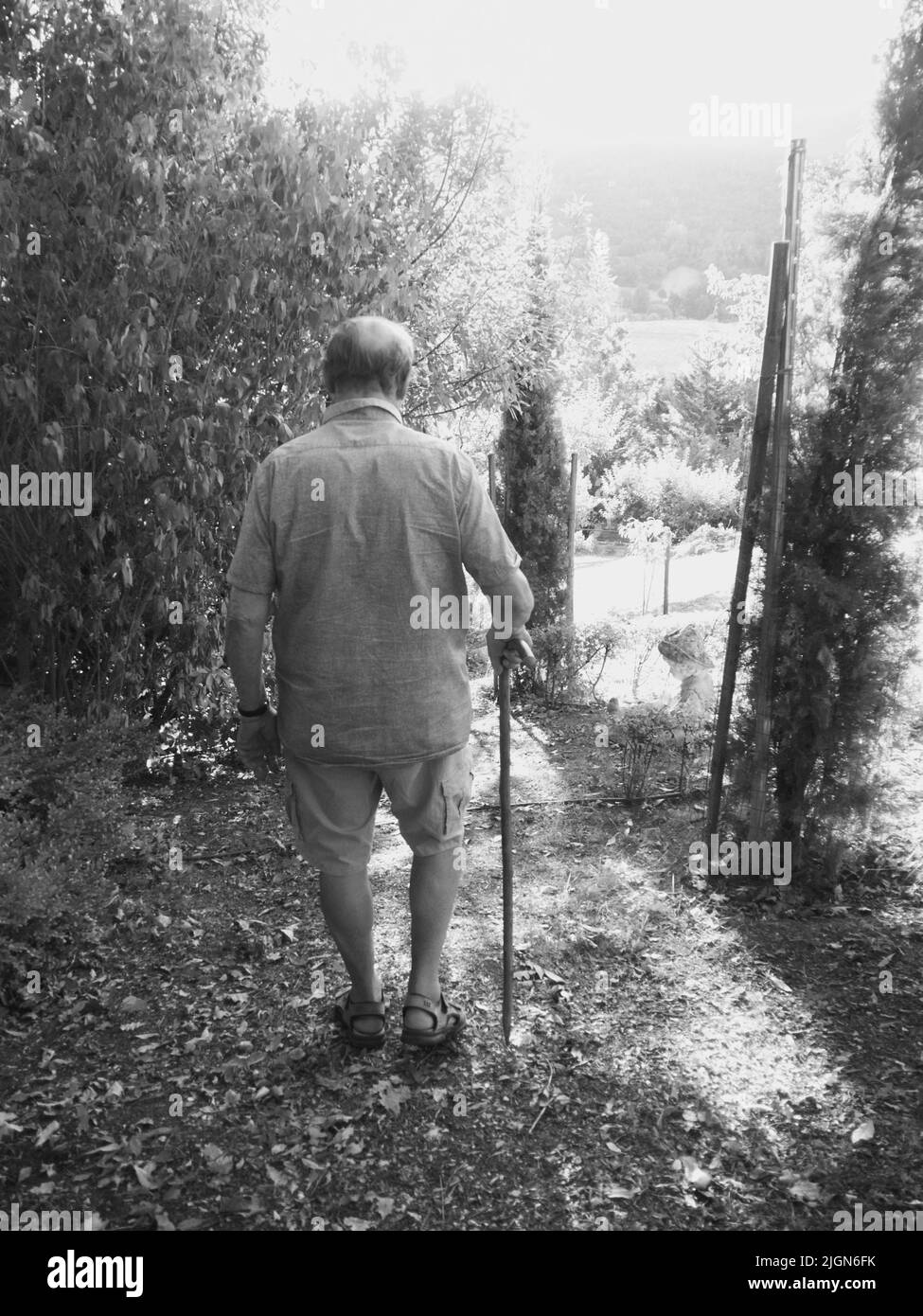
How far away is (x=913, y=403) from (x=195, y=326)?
10.4 ft

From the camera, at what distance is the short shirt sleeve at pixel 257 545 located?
2.41m

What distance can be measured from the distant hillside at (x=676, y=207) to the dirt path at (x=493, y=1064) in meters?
66.8

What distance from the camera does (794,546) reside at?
3664 mm

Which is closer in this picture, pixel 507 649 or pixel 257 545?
pixel 257 545

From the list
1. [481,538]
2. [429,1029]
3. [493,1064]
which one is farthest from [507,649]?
[493,1064]

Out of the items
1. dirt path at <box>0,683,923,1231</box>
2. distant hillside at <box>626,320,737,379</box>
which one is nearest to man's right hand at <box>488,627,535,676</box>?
dirt path at <box>0,683,923,1231</box>

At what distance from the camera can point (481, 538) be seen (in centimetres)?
246

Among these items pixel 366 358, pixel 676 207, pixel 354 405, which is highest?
pixel 676 207

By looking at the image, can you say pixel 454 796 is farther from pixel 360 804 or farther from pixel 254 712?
pixel 254 712

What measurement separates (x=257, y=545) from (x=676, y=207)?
92.5 meters

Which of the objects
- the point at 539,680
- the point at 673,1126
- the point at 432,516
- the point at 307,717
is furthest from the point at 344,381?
the point at 539,680

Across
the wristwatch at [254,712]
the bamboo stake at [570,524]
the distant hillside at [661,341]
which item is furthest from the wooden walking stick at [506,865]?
the distant hillside at [661,341]

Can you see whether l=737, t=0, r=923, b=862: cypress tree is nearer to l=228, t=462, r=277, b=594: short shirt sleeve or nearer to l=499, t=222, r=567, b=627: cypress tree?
l=228, t=462, r=277, b=594: short shirt sleeve

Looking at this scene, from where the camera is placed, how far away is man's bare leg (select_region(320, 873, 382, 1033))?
2.62 metres
